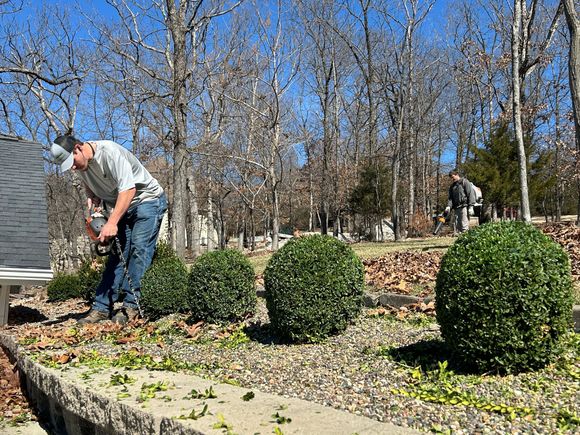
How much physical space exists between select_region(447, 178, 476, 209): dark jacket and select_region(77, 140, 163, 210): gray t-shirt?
903 centimetres

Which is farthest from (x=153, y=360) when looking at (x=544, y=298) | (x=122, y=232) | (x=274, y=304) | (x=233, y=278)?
(x=544, y=298)

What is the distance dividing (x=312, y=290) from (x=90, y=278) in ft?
17.4

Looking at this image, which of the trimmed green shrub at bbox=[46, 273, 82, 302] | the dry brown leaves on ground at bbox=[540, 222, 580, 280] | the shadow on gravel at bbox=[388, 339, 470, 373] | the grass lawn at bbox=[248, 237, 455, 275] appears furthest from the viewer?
the grass lawn at bbox=[248, 237, 455, 275]

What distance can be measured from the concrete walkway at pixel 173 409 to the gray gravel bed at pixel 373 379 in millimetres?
360

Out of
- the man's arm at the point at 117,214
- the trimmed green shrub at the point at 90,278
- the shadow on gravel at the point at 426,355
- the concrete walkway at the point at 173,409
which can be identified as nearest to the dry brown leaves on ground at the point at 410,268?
the shadow on gravel at the point at 426,355

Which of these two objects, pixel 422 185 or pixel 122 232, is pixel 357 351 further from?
pixel 422 185

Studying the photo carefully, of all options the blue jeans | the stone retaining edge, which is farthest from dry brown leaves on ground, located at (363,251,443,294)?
the stone retaining edge

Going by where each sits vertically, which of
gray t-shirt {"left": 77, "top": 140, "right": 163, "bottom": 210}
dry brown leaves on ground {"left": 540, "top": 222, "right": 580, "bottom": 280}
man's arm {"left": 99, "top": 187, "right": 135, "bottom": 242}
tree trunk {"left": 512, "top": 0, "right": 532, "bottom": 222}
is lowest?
dry brown leaves on ground {"left": 540, "top": 222, "right": 580, "bottom": 280}

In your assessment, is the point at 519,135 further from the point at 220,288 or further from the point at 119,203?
the point at 119,203

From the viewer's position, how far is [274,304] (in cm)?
435

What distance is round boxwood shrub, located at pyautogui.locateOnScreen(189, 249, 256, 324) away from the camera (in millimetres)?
5078

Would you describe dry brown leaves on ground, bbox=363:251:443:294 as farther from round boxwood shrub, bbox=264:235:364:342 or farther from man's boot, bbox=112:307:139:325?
man's boot, bbox=112:307:139:325

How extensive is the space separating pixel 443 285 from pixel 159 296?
3.23m

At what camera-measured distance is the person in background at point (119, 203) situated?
508cm
